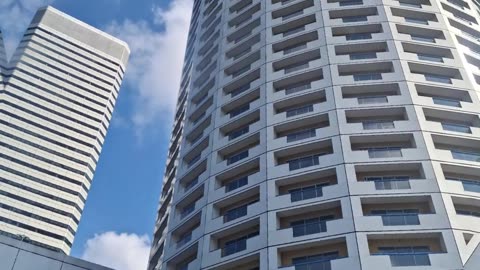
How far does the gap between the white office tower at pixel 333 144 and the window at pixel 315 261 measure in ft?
0.21

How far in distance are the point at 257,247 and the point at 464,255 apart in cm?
942

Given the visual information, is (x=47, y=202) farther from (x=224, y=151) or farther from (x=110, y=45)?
(x=224, y=151)

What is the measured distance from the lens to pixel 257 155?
99.4 feet

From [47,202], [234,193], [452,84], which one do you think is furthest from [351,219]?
[47,202]

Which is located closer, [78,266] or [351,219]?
[351,219]

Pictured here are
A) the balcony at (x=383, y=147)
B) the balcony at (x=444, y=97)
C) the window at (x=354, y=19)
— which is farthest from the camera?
the window at (x=354, y=19)

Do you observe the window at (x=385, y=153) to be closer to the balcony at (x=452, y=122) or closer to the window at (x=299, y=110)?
the balcony at (x=452, y=122)

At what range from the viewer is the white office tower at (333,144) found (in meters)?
25.4

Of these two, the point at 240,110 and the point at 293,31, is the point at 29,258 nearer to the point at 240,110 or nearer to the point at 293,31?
the point at 240,110

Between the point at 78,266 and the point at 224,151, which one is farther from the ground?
the point at 224,151

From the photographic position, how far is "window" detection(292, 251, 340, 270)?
24.4 metres

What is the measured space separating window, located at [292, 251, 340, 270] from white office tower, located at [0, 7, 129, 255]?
66.9m

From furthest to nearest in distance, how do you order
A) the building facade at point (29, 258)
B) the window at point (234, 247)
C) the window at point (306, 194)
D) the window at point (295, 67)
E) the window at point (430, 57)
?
1. the window at point (295, 67)
2. the window at point (430, 57)
3. the window at point (306, 194)
4. the window at point (234, 247)
5. the building facade at point (29, 258)

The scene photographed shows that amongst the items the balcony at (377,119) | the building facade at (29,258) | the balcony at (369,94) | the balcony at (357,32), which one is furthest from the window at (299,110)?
the building facade at (29,258)
